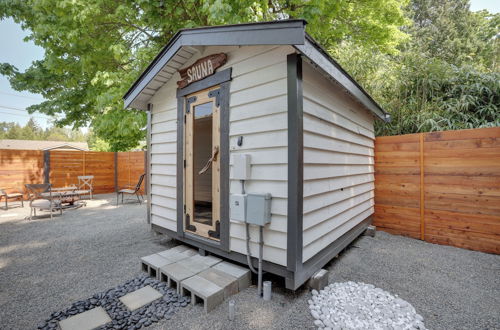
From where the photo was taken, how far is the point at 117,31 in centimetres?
615

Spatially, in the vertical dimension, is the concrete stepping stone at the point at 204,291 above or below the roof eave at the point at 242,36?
below

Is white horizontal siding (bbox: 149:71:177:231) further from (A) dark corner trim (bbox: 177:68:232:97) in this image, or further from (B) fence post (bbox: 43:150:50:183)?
(B) fence post (bbox: 43:150:50:183)

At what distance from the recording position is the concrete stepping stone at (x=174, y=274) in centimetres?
229

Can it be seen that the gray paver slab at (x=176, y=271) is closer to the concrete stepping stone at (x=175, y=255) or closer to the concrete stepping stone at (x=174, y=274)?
the concrete stepping stone at (x=174, y=274)

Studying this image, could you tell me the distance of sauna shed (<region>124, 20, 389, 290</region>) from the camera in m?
2.06

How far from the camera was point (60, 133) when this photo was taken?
4384cm

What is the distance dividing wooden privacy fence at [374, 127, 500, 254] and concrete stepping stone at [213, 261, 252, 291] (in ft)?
10.1

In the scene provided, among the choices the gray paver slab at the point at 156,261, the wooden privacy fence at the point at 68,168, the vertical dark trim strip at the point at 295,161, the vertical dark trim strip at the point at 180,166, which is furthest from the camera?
the wooden privacy fence at the point at 68,168

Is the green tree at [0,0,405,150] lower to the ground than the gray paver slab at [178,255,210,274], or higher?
higher

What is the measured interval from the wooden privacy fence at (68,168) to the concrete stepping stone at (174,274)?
736 cm

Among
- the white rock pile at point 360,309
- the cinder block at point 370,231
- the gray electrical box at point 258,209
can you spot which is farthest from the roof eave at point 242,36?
the cinder block at point 370,231

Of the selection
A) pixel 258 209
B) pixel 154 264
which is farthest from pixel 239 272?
pixel 154 264

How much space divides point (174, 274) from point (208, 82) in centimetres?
218

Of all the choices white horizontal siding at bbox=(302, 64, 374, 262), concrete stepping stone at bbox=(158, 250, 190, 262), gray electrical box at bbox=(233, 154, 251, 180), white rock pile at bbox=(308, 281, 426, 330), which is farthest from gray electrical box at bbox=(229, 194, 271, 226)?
concrete stepping stone at bbox=(158, 250, 190, 262)
